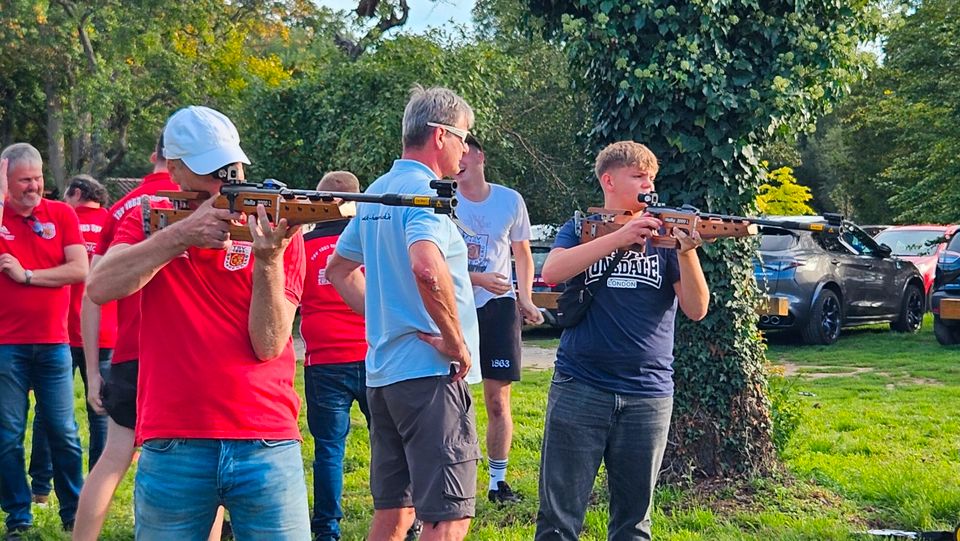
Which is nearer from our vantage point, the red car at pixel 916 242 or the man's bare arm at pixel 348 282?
the man's bare arm at pixel 348 282

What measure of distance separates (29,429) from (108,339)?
3552mm

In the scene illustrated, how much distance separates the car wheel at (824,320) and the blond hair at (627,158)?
1043cm

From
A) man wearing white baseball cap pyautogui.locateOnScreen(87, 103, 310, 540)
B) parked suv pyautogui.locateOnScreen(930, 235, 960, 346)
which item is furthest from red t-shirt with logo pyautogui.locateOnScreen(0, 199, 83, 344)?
parked suv pyautogui.locateOnScreen(930, 235, 960, 346)

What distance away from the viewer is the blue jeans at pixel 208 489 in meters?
3.07

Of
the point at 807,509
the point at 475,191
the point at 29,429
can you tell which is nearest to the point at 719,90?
the point at 475,191

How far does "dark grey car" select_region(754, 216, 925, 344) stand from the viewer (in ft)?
45.8

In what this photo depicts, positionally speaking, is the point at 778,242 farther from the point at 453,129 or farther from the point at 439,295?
the point at 439,295

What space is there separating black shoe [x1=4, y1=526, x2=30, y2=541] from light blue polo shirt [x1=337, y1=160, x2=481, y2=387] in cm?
289

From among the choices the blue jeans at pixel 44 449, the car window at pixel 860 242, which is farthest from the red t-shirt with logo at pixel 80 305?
the car window at pixel 860 242

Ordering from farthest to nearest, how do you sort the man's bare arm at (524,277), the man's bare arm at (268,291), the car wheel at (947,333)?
the car wheel at (947,333) < the man's bare arm at (524,277) < the man's bare arm at (268,291)

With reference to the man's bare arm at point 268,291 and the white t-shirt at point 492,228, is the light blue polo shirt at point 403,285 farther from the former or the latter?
the white t-shirt at point 492,228

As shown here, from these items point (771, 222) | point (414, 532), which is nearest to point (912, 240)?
point (414, 532)

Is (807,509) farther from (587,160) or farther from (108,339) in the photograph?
(108,339)

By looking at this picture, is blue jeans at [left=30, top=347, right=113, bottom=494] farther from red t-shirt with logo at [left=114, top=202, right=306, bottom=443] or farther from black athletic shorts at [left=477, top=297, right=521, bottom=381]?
red t-shirt with logo at [left=114, top=202, right=306, bottom=443]
